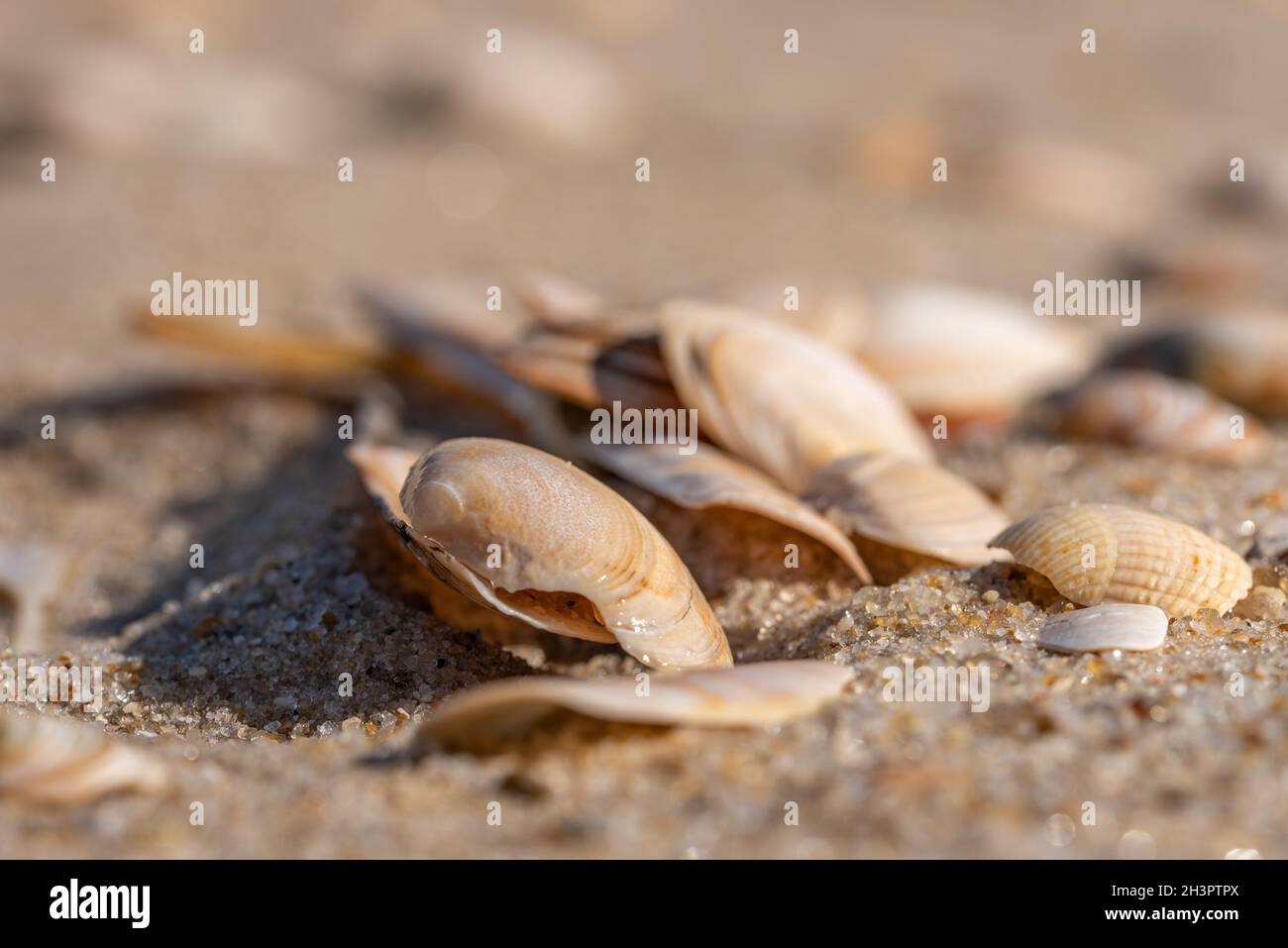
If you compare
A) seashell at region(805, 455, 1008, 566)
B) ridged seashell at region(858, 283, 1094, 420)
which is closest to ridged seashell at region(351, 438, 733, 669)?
seashell at region(805, 455, 1008, 566)

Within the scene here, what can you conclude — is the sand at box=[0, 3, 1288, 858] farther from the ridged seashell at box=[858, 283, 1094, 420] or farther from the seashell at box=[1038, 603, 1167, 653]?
the ridged seashell at box=[858, 283, 1094, 420]

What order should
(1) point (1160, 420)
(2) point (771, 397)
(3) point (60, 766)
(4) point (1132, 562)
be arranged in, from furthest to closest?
(1) point (1160, 420) → (2) point (771, 397) → (4) point (1132, 562) → (3) point (60, 766)

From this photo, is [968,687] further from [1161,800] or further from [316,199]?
[316,199]

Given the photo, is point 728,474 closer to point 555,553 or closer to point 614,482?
point 614,482

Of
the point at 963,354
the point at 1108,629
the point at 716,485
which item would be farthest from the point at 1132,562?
the point at 963,354

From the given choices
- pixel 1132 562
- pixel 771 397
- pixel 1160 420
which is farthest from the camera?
pixel 1160 420

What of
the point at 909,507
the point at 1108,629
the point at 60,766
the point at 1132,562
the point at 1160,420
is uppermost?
the point at 1160,420
